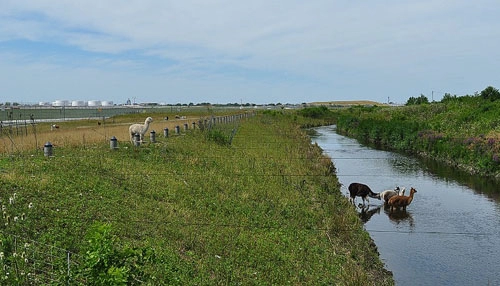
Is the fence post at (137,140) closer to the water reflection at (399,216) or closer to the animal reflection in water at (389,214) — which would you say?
the animal reflection in water at (389,214)

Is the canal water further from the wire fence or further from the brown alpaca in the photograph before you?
the wire fence

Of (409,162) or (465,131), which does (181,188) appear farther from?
(465,131)

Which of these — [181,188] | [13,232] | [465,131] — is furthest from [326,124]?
[13,232]

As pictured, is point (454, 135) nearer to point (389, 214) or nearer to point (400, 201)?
point (400, 201)

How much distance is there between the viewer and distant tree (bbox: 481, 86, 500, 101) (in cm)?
5030

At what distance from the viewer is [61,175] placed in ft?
37.8

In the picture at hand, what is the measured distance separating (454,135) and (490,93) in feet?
69.4

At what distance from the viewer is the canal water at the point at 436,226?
1234 cm

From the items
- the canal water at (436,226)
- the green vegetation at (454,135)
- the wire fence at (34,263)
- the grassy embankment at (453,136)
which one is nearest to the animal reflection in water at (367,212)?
the canal water at (436,226)

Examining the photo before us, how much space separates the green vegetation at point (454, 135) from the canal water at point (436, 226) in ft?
6.54

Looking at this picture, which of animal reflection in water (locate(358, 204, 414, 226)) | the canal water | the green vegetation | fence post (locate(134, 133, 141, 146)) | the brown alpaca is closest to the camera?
the canal water

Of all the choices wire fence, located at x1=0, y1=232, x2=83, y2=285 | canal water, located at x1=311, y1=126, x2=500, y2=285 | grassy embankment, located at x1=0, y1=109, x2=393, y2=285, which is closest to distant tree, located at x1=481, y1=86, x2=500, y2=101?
canal water, located at x1=311, y1=126, x2=500, y2=285

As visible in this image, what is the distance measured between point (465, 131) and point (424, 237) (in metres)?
23.7

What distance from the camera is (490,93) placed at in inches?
2048
